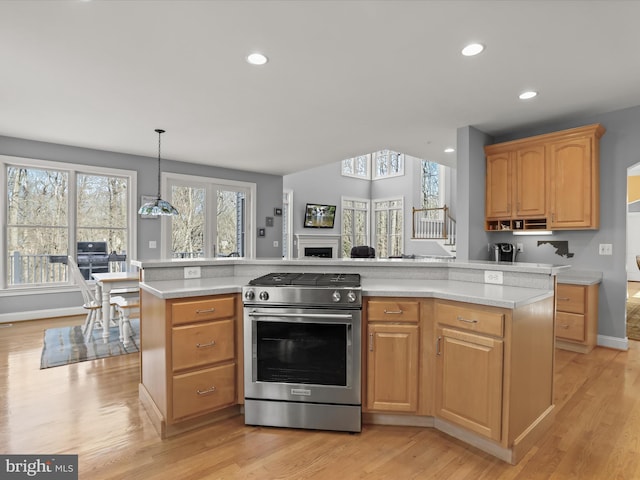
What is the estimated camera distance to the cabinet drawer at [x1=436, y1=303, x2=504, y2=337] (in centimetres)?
184

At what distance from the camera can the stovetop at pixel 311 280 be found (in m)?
2.25

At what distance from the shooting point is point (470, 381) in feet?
6.42

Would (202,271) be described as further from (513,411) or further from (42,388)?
(513,411)

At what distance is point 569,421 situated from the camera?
2.28m

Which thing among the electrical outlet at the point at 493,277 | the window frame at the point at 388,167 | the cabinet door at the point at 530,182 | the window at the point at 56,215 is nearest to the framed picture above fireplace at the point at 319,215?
the window frame at the point at 388,167

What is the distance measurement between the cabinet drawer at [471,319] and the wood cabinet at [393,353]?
0.16 meters

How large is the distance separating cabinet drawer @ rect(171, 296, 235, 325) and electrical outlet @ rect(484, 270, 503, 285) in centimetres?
175

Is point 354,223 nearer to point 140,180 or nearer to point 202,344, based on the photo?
point 140,180

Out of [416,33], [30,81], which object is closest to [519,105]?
[416,33]

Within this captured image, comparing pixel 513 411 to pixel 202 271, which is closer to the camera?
pixel 513 411

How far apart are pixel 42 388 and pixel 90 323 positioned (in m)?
1.52

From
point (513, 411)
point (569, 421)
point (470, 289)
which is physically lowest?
point (569, 421)

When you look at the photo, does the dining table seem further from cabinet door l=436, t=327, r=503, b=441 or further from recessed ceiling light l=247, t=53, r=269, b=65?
cabinet door l=436, t=327, r=503, b=441

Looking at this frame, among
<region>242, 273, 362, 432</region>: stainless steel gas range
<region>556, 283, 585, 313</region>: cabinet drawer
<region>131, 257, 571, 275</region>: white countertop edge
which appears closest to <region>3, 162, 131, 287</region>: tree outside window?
<region>131, 257, 571, 275</region>: white countertop edge
